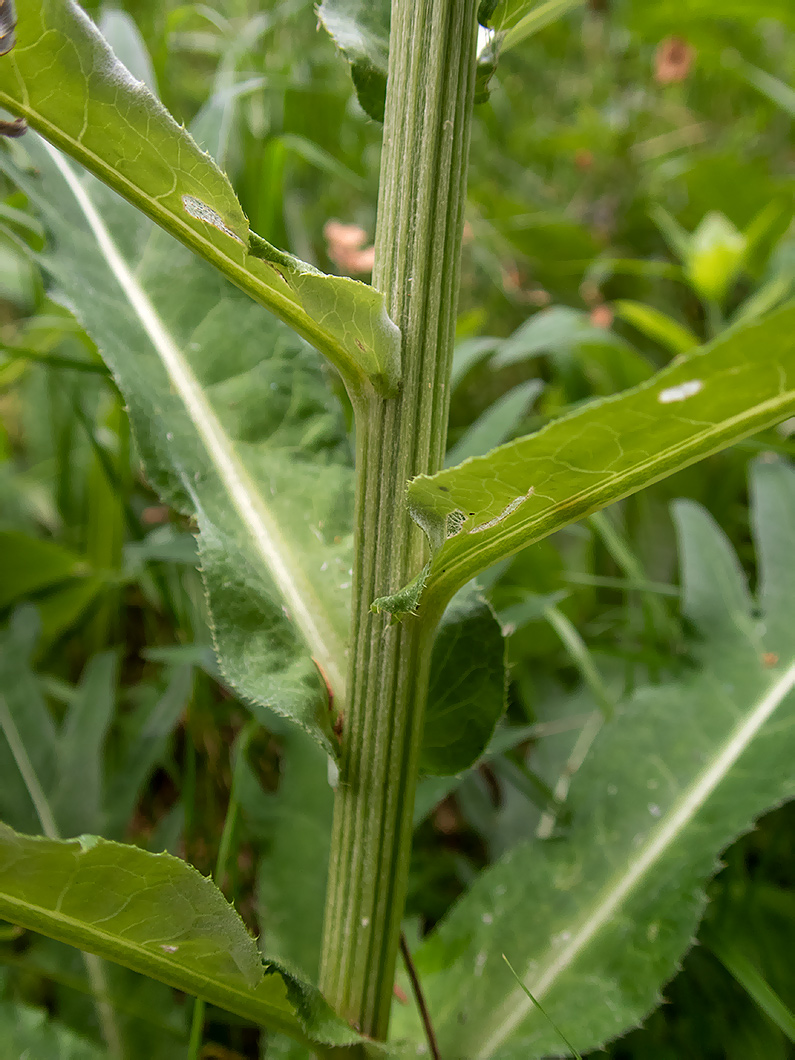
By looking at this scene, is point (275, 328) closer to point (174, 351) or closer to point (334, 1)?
point (174, 351)

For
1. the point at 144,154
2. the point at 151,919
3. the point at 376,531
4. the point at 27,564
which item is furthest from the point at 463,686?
the point at 27,564

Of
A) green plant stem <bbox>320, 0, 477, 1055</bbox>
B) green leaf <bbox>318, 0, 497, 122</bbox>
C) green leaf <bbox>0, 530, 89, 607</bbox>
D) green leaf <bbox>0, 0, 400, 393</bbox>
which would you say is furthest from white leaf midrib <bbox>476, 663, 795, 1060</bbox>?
green leaf <bbox>0, 530, 89, 607</bbox>

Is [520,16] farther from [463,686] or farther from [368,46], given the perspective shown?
[463,686]

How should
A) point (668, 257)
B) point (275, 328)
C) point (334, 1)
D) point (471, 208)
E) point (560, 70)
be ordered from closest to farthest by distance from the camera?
1. point (334, 1)
2. point (275, 328)
3. point (471, 208)
4. point (668, 257)
5. point (560, 70)

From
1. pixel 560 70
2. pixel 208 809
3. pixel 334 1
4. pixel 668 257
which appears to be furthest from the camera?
pixel 560 70

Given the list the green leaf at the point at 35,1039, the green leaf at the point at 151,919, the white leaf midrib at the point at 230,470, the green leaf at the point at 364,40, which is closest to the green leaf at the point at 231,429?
the white leaf midrib at the point at 230,470

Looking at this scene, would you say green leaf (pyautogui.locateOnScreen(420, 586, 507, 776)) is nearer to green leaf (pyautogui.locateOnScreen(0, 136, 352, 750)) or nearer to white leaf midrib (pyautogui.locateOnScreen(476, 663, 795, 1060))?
green leaf (pyautogui.locateOnScreen(0, 136, 352, 750))

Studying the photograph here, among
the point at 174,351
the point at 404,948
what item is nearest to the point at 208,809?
the point at 404,948

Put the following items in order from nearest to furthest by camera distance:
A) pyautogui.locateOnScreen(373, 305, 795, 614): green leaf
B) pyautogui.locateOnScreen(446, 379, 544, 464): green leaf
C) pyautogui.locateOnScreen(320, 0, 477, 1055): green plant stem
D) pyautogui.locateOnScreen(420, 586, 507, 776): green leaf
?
pyautogui.locateOnScreen(373, 305, 795, 614): green leaf
pyautogui.locateOnScreen(320, 0, 477, 1055): green plant stem
pyautogui.locateOnScreen(420, 586, 507, 776): green leaf
pyautogui.locateOnScreen(446, 379, 544, 464): green leaf
